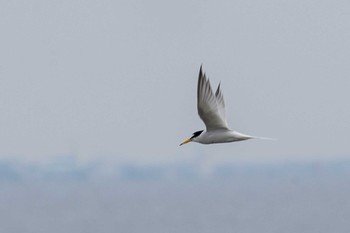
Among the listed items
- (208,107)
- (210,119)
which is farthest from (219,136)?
(208,107)

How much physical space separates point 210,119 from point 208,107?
1.17ft

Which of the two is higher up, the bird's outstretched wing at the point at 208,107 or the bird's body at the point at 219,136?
the bird's outstretched wing at the point at 208,107

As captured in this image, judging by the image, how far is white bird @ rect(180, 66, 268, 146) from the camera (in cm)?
1825

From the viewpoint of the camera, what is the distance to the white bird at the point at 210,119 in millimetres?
18250

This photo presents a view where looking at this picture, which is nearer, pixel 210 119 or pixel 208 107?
pixel 208 107

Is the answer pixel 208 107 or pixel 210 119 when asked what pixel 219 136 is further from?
pixel 208 107

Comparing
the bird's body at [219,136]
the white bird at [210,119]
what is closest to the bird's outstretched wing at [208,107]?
the white bird at [210,119]

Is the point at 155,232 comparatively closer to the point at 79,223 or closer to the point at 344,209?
the point at 79,223

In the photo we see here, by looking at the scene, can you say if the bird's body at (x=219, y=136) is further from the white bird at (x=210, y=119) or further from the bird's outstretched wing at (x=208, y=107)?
the bird's outstretched wing at (x=208, y=107)

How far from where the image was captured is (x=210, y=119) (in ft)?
61.9

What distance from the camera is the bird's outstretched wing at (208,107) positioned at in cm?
1825

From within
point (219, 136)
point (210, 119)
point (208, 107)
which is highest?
point (208, 107)

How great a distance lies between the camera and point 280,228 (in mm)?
89125

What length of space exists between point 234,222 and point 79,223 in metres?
17.7
